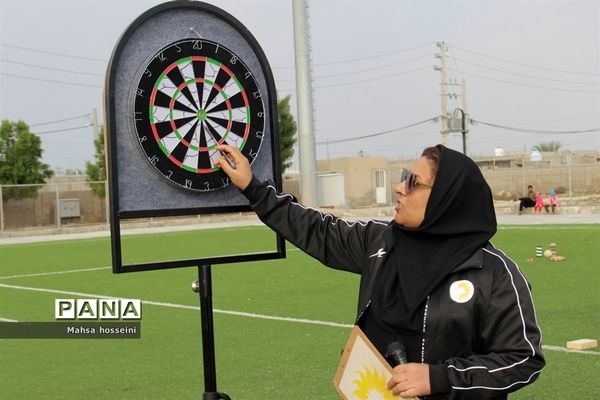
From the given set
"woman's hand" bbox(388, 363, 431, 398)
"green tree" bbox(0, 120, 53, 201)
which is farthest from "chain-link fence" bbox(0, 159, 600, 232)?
"woman's hand" bbox(388, 363, 431, 398)

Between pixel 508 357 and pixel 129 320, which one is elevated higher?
pixel 508 357

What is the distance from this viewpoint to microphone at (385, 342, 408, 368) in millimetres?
3068

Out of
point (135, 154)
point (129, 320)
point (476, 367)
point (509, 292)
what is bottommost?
point (129, 320)

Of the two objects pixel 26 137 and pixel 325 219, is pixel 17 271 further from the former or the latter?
pixel 26 137

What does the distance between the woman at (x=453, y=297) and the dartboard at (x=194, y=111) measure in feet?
3.84

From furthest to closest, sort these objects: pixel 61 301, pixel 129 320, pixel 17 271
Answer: pixel 17 271, pixel 61 301, pixel 129 320

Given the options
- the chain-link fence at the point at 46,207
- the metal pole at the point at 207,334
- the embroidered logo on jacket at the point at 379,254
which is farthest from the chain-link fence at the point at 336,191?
the embroidered logo on jacket at the point at 379,254

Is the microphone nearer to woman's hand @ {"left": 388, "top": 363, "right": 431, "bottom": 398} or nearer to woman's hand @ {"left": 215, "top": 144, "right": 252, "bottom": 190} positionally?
woman's hand @ {"left": 388, "top": 363, "right": 431, "bottom": 398}

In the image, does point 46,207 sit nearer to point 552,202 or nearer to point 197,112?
point 552,202

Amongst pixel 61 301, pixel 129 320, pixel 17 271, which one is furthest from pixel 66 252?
pixel 129 320

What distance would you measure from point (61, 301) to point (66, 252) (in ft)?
40.2

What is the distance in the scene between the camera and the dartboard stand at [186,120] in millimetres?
3879

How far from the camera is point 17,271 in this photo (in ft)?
64.1

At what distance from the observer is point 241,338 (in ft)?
30.7
